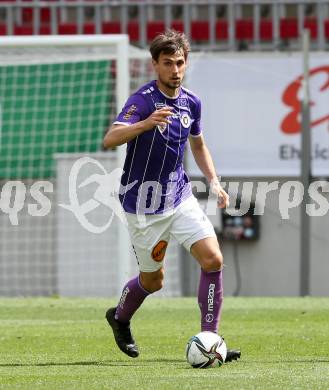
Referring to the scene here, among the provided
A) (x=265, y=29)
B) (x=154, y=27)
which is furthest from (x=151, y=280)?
(x=265, y=29)

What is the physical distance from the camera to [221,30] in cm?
1845

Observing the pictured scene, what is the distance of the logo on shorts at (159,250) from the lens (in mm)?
7529

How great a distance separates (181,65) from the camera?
7266 mm

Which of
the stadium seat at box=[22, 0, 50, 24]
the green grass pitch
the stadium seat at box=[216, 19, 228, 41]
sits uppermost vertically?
the stadium seat at box=[22, 0, 50, 24]

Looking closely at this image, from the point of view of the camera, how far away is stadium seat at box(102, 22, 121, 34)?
18.5m

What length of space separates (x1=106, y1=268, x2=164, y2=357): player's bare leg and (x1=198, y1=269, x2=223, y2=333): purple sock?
495 mm

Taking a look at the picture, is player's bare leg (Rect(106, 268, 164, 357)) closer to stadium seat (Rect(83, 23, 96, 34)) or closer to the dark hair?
the dark hair

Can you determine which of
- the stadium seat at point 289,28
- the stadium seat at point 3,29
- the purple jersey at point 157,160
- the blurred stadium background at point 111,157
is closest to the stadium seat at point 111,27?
the stadium seat at point 3,29

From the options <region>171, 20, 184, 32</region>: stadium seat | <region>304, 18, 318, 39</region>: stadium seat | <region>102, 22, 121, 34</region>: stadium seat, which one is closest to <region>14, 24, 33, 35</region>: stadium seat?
<region>102, 22, 121, 34</region>: stadium seat

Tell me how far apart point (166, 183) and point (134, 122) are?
50 cm

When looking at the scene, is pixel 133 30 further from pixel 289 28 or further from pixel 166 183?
pixel 166 183

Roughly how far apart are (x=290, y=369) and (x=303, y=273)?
8512 millimetres

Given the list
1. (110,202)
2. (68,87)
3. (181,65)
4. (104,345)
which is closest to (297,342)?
(104,345)

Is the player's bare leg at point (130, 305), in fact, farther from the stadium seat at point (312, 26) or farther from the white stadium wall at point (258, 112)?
the stadium seat at point (312, 26)
